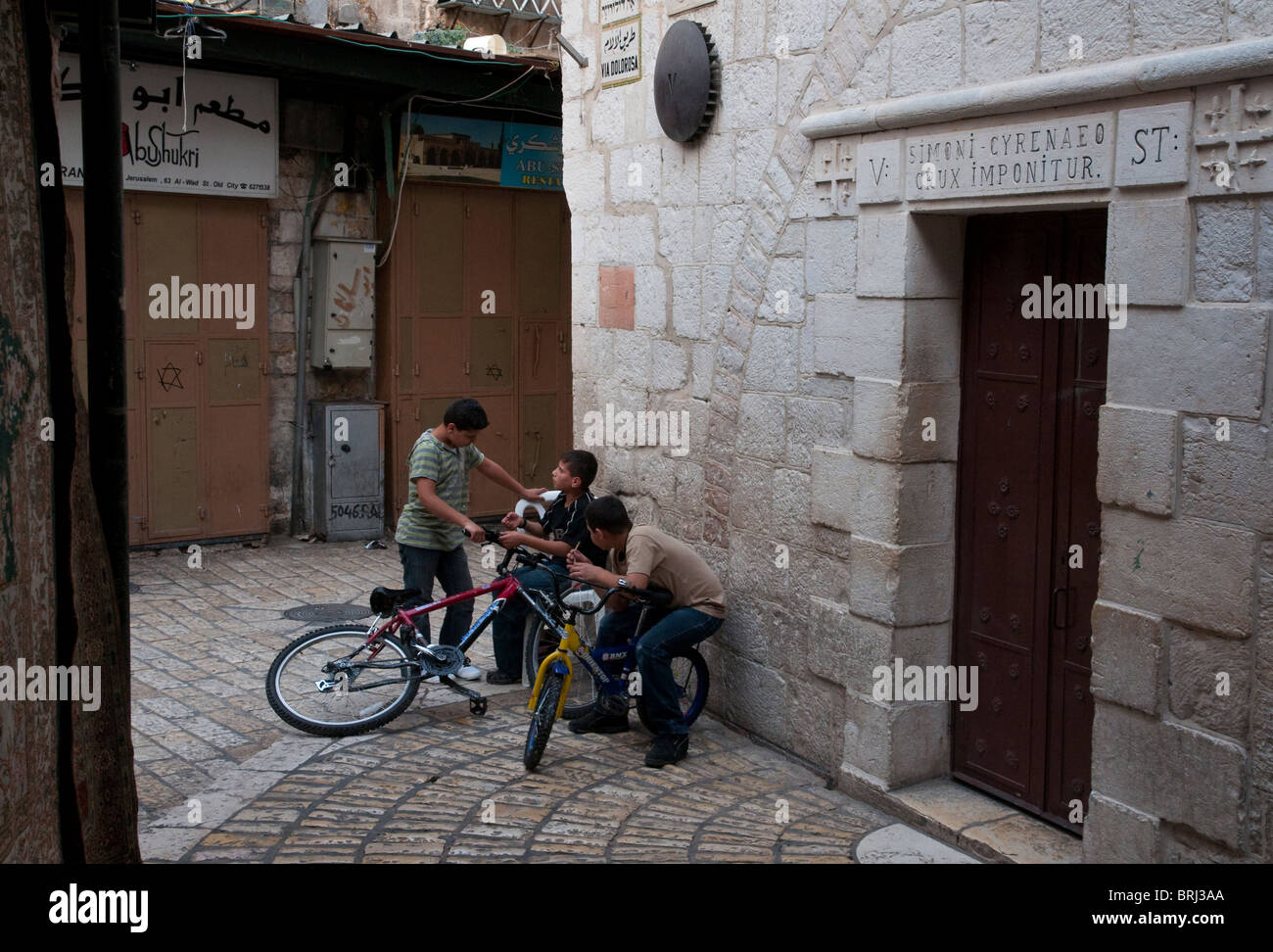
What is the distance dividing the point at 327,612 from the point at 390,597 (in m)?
2.56

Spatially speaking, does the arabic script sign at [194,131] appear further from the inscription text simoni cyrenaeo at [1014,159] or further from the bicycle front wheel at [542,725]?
the inscription text simoni cyrenaeo at [1014,159]

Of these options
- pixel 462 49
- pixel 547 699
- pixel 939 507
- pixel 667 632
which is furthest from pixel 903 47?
pixel 462 49

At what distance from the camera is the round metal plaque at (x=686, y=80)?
20.8ft

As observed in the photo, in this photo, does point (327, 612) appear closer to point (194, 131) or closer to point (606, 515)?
point (606, 515)

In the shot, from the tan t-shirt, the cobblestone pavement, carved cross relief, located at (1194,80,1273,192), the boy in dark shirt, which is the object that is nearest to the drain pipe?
the cobblestone pavement

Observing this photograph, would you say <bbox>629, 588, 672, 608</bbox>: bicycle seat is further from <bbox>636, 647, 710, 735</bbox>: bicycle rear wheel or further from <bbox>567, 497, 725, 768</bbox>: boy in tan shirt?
<bbox>636, 647, 710, 735</bbox>: bicycle rear wheel

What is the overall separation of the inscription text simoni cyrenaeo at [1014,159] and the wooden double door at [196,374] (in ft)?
22.8

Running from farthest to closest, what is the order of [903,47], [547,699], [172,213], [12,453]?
[172,213] < [547,699] < [903,47] < [12,453]

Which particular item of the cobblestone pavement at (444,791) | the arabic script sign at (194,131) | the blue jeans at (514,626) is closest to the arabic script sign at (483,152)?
the arabic script sign at (194,131)

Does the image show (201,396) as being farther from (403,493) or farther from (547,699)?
(547,699)

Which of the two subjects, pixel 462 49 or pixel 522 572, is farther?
pixel 462 49

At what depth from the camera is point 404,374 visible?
11617 millimetres

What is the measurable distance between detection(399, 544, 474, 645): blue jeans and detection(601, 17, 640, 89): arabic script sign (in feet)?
8.74

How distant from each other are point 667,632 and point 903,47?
268 cm
